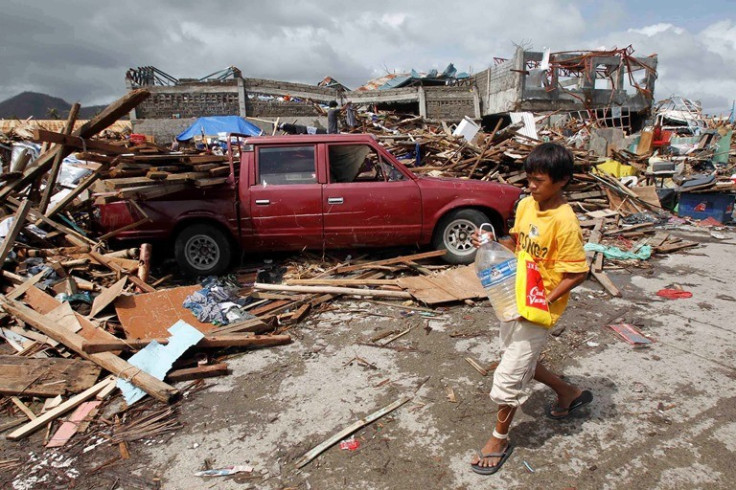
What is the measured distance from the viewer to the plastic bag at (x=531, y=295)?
7.66ft

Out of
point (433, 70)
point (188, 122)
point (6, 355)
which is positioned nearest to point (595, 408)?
point (6, 355)

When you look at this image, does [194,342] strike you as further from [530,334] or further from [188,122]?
[188,122]

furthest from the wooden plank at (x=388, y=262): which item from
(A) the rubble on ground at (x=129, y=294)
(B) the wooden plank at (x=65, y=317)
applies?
(B) the wooden plank at (x=65, y=317)

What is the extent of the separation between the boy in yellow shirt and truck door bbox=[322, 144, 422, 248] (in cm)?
335

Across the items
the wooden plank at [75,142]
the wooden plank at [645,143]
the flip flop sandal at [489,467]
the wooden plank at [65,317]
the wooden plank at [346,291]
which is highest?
the wooden plank at [645,143]

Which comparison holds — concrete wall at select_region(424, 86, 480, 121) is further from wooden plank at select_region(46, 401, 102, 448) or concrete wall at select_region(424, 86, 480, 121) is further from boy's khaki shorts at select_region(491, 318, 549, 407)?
wooden plank at select_region(46, 401, 102, 448)

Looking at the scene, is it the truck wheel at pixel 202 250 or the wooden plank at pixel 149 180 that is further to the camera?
the truck wheel at pixel 202 250

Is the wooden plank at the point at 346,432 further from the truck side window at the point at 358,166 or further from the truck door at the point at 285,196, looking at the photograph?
the truck side window at the point at 358,166

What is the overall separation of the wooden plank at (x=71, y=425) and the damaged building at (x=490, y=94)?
52.6 feet

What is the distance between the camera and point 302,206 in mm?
5859

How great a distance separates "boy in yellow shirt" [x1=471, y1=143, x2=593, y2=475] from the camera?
2322 mm

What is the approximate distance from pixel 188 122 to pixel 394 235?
14.0 metres

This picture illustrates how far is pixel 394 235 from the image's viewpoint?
6.09 metres

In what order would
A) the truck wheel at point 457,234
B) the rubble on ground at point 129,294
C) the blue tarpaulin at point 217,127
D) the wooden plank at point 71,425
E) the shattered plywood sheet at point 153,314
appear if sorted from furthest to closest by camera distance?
the blue tarpaulin at point 217,127 → the truck wheel at point 457,234 → the shattered plywood sheet at point 153,314 → the rubble on ground at point 129,294 → the wooden plank at point 71,425
